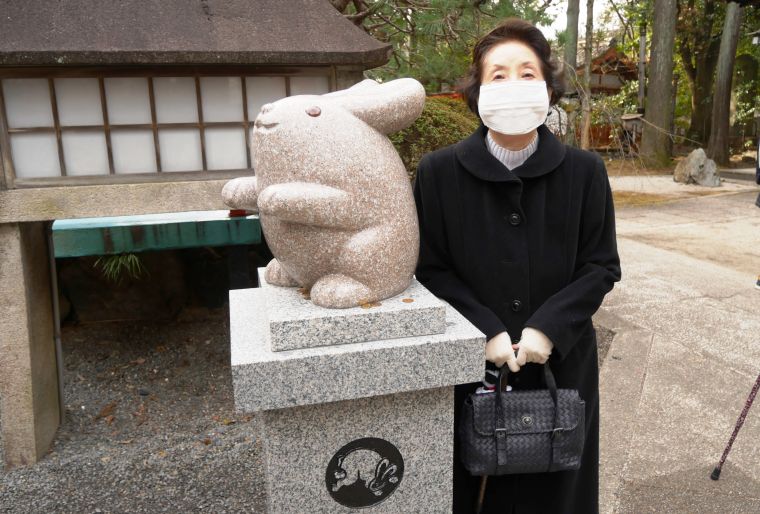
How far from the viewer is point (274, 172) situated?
6.38 feet

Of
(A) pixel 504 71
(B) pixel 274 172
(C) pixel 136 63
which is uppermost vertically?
(C) pixel 136 63

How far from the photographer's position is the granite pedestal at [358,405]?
183 cm

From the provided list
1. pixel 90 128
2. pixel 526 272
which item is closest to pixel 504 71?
pixel 526 272

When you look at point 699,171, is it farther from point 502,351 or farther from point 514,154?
point 502,351

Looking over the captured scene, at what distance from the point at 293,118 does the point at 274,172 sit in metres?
0.19

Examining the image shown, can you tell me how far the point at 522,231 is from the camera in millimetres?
1965

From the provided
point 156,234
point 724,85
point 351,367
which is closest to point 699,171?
point 724,85

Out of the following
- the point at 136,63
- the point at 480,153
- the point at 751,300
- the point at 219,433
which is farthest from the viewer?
the point at 751,300

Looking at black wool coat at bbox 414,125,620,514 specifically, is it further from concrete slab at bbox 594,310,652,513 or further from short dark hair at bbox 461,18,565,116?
concrete slab at bbox 594,310,652,513

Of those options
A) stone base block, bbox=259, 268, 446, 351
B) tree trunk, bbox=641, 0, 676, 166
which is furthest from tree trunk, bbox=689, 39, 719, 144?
stone base block, bbox=259, 268, 446, 351

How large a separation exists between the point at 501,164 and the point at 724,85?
1728cm

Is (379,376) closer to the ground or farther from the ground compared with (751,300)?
farther from the ground

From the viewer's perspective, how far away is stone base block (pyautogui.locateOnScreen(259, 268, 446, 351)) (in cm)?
184

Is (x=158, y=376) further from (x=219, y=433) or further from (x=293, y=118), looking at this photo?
(x=293, y=118)
